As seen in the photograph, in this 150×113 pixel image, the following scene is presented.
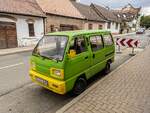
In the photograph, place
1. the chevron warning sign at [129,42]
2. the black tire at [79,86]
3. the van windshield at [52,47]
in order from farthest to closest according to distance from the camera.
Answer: the chevron warning sign at [129,42], the black tire at [79,86], the van windshield at [52,47]

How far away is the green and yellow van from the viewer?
4285 millimetres

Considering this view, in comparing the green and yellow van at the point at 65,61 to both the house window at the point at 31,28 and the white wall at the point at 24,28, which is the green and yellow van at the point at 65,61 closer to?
the white wall at the point at 24,28

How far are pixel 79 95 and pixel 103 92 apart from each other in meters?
0.78

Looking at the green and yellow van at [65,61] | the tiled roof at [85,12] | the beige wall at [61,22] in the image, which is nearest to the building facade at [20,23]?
the beige wall at [61,22]

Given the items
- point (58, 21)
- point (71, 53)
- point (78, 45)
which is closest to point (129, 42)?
point (78, 45)

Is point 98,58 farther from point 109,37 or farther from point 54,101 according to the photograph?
point 54,101

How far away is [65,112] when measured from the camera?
12.6 feet

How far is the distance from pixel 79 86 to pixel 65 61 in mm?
1178

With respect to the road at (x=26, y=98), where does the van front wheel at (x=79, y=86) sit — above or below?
above

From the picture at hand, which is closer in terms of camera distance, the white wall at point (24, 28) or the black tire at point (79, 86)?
the black tire at point (79, 86)

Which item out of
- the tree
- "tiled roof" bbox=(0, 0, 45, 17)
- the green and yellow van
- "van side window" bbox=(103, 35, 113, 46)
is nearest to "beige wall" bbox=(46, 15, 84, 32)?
"tiled roof" bbox=(0, 0, 45, 17)

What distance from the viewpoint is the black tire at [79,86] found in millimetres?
4863

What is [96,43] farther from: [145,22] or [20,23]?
[145,22]

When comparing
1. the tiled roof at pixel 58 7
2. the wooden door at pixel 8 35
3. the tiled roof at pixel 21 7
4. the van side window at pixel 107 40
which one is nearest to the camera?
the van side window at pixel 107 40
